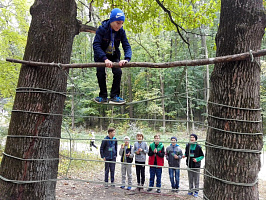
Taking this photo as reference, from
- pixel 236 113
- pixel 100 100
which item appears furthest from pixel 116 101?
pixel 236 113

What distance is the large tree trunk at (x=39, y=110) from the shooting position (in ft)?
6.05

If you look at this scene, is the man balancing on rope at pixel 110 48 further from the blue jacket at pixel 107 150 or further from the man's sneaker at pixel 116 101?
the blue jacket at pixel 107 150

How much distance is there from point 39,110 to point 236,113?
1.79 meters

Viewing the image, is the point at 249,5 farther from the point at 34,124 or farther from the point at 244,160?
the point at 34,124

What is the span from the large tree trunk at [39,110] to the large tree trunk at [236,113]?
152cm

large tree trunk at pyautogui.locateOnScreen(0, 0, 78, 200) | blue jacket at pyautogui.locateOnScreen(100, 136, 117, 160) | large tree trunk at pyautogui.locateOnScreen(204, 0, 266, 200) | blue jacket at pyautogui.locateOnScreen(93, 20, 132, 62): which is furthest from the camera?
blue jacket at pyautogui.locateOnScreen(100, 136, 117, 160)

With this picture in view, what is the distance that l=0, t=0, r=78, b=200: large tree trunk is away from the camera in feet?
6.05

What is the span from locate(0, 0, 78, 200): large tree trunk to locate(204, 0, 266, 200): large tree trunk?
1.52m

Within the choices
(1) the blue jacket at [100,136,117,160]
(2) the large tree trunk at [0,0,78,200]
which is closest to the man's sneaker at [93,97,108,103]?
(2) the large tree trunk at [0,0,78,200]

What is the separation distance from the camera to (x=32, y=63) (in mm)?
1905

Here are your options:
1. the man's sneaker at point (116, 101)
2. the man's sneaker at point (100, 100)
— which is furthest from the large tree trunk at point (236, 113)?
the man's sneaker at point (100, 100)

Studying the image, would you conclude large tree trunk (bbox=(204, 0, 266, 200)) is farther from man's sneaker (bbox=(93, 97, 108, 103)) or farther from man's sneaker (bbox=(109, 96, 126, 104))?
man's sneaker (bbox=(93, 97, 108, 103))

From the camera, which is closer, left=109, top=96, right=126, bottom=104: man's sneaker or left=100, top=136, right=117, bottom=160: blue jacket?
left=109, top=96, right=126, bottom=104: man's sneaker

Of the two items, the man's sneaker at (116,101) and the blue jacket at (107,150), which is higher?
the man's sneaker at (116,101)
